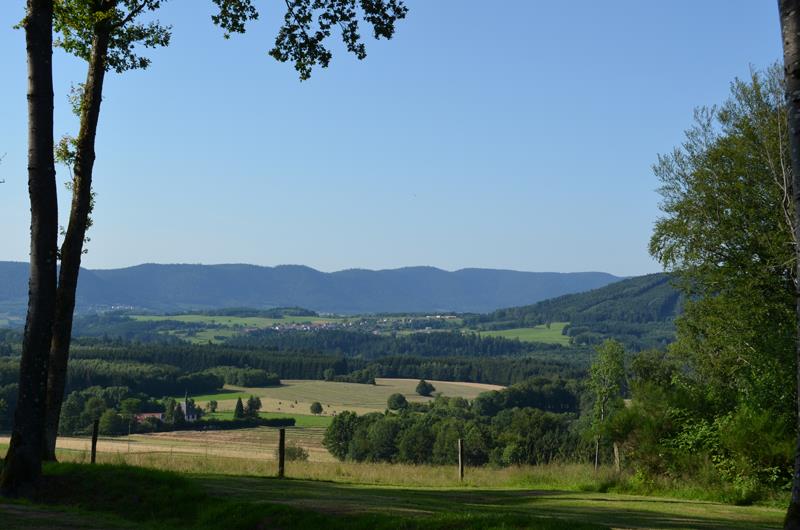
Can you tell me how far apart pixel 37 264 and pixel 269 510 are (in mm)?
6949

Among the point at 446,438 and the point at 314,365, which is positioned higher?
the point at 446,438

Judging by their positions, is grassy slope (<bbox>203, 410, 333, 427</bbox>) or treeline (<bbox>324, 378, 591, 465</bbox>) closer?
treeline (<bbox>324, 378, 591, 465</bbox>)

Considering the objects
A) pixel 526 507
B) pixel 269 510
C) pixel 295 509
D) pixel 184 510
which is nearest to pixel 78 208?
pixel 184 510

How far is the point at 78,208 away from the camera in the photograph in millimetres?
23219

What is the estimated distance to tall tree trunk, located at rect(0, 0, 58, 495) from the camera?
1806 cm

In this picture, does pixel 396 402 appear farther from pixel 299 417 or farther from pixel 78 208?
pixel 78 208

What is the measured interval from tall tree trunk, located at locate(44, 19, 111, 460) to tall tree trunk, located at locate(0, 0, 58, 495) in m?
4.32

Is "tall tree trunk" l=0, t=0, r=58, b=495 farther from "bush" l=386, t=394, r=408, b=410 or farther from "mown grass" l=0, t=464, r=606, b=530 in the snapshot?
"bush" l=386, t=394, r=408, b=410

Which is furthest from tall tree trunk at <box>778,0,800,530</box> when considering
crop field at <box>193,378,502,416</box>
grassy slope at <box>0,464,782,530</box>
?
crop field at <box>193,378,502,416</box>

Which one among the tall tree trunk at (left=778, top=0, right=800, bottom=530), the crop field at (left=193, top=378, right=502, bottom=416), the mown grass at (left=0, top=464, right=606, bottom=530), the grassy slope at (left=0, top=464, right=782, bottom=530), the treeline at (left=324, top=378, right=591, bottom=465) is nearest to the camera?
the tall tree trunk at (left=778, top=0, right=800, bottom=530)

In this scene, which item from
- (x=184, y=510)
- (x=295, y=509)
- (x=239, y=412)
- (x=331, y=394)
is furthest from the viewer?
(x=331, y=394)

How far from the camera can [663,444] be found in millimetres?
32344

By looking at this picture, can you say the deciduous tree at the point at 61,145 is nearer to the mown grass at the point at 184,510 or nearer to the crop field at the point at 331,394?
the mown grass at the point at 184,510

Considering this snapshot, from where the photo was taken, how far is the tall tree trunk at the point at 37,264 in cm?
1806
